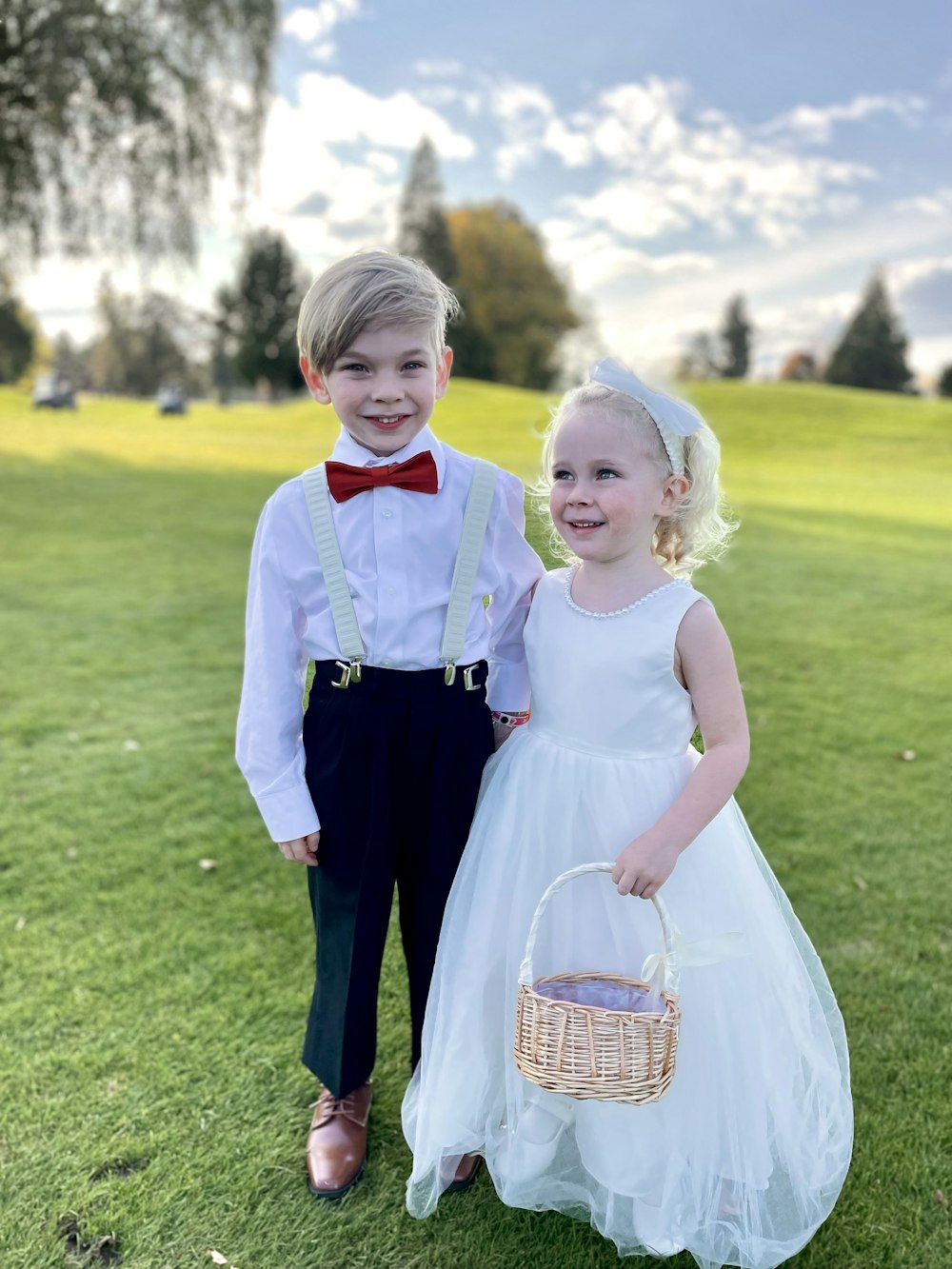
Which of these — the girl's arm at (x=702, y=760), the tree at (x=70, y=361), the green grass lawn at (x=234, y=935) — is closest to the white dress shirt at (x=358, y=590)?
the girl's arm at (x=702, y=760)

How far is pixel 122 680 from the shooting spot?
5.52 metres

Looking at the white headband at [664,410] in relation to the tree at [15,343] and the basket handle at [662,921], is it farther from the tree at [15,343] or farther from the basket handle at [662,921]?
the tree at [15,343]

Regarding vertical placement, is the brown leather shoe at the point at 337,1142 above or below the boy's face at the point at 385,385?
below

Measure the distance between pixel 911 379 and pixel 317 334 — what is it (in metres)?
47.5

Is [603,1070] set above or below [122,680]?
above

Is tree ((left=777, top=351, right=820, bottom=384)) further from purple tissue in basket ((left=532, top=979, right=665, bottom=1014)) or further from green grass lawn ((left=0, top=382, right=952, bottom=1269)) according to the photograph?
purple tissue in basket ((left=532, top=979, right=665, bottom=1014))

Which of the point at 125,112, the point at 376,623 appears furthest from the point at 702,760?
the point at 125,112

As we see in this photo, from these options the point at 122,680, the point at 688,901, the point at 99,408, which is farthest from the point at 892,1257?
the point at 99,408

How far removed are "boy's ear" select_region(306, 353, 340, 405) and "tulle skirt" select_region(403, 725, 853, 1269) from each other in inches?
31.9

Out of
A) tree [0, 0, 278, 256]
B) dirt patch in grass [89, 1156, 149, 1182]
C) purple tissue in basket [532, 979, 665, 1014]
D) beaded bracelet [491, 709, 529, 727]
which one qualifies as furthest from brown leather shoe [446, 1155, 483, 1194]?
tree [0, 0, 278, 256]

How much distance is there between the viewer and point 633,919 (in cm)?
181

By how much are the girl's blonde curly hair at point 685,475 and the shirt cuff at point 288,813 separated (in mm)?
824

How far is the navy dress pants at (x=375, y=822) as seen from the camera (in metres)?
1.92

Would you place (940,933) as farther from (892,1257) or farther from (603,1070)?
(603,1070)
